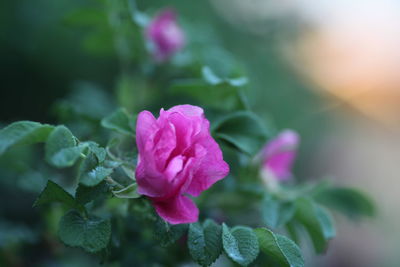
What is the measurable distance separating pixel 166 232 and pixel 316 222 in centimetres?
30

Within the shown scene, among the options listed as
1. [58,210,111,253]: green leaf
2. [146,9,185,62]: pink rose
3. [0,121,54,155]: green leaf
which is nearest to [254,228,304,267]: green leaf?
[58,210,111,253]: green leaf

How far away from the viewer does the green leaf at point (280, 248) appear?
67cm

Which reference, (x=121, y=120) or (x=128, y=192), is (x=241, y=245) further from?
(x=121, y=120)

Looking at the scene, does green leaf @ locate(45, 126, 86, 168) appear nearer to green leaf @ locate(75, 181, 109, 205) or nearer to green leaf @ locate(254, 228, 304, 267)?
green leaf @ locate(75, 181, 109, 205)

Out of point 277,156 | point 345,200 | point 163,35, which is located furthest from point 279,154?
point 163,35

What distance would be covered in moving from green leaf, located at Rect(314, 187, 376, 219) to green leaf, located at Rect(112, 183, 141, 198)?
49 cm

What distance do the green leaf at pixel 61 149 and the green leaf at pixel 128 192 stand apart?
9 centimetres

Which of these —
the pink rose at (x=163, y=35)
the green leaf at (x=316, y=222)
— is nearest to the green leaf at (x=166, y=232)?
the green leaf at (x=316, y=222)

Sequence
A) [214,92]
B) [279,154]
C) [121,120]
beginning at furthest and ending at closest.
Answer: [279,154] → [214,92] → [121,120]

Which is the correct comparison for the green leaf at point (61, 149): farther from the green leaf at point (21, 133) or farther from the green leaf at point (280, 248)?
the green leaf at point (280, 248)

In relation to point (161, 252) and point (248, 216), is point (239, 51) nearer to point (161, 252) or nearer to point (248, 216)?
point (248, 216)

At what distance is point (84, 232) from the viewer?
2.08 ft

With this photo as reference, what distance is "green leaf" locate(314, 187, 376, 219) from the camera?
1023 mm

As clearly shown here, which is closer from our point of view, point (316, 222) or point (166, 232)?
point (166, 232)
